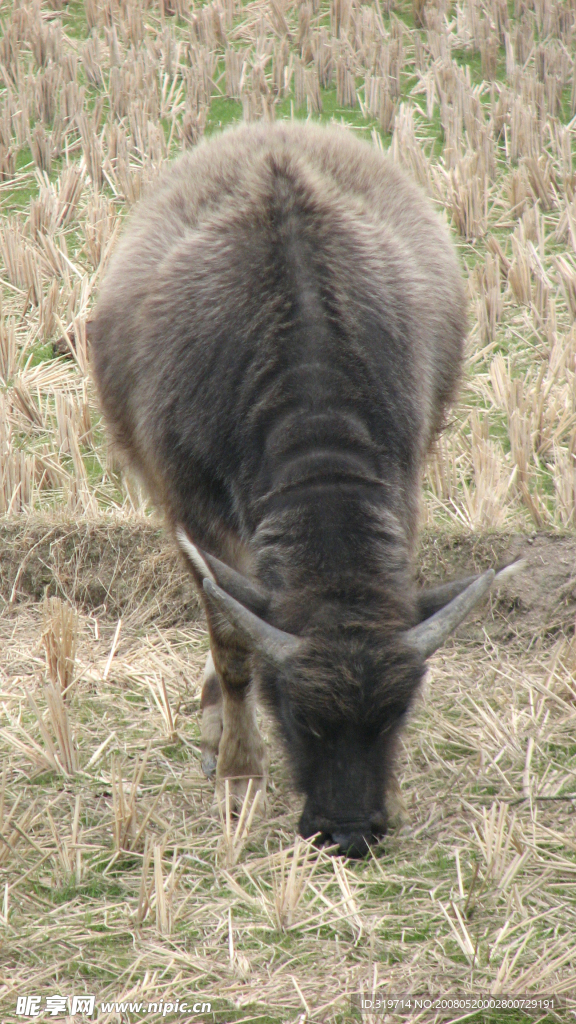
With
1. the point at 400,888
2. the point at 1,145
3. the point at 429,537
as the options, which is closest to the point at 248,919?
the point at 400,888

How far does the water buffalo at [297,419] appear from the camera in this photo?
9.05 feet

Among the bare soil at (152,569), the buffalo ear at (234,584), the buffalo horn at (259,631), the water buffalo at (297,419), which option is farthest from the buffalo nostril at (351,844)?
the bare soil at (152,569)

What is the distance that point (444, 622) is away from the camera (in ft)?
9.05

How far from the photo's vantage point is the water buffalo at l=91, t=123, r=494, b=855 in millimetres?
2760

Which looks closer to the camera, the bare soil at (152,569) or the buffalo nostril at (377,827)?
the buffalo nostril at (377,827)

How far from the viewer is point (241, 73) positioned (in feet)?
27.1

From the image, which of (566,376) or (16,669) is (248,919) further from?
(566,376)

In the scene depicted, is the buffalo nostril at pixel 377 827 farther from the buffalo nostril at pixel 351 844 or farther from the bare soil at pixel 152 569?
the bare soil at pixel 152 569

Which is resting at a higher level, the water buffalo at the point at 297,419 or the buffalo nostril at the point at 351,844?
the water buffalo at the point at 297,419

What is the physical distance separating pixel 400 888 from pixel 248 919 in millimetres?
451

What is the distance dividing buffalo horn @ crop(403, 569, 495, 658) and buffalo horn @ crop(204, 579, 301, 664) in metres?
0.32

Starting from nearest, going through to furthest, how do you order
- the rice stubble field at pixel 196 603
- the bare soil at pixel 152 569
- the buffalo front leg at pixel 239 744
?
the rice stubble field at pixel 196 603 → the buffalo front leg at pixel 239 744 → the bare soil at pixel 152 569

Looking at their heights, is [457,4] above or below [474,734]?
above

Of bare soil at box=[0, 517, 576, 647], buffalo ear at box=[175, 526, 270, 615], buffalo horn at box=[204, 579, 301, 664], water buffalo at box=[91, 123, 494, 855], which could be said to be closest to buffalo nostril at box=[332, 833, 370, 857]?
water buffalo at box=[91, 123, 494, 855]
